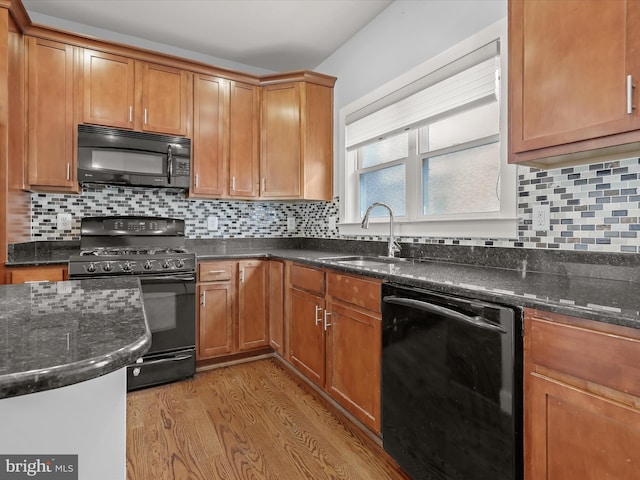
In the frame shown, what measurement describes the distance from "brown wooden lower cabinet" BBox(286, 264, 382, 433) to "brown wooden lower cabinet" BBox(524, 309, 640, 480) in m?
0.79

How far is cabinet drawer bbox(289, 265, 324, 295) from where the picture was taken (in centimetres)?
235

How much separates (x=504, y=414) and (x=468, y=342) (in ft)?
0.80

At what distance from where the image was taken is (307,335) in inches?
99.7

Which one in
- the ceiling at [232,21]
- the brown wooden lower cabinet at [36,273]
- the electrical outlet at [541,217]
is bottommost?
the brown wooden lower cabinet at [36,273]

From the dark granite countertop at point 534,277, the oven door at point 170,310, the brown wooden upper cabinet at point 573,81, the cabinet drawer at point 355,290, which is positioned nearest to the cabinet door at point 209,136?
the oven door at point 170,310

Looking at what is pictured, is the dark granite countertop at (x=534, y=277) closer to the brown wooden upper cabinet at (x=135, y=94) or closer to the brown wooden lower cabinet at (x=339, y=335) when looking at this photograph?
the brown wooden lower cabinet at (x=339, y=335)

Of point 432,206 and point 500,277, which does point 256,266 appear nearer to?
point 432,206

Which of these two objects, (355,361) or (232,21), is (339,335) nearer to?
(355,361)

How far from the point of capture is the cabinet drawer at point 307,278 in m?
2.35

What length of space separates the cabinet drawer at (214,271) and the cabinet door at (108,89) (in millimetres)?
1264

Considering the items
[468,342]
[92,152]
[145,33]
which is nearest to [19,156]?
[92,152]

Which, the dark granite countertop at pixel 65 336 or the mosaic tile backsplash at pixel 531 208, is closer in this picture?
the dark granite countertop at pixel 65 336

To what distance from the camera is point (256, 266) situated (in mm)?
3094

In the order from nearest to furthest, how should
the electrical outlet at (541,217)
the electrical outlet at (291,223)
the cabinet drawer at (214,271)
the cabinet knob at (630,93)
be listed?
the cabinet knob at (630,93) → the electrical outlet at (541,217) → the cabinet drawer at (214,271) → the electrical outlet at (291,223)
